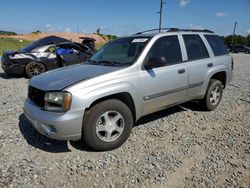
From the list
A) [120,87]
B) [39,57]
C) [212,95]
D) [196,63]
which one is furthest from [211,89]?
[39,57]

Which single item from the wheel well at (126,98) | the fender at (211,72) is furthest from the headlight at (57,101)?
the fender at (211,72)

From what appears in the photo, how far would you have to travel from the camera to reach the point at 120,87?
359 centimetres

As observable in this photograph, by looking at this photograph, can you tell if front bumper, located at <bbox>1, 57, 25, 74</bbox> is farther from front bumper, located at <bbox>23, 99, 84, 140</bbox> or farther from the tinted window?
the tinted window

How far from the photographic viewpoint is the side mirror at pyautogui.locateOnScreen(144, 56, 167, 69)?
3.82 m

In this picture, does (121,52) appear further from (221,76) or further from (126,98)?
(221,76)

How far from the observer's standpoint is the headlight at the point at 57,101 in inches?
126

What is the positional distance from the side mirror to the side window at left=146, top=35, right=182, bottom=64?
0.19 meters

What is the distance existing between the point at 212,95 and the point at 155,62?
7.44 ft

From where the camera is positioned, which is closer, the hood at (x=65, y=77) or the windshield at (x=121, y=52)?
the hood at (x=65, y=77)

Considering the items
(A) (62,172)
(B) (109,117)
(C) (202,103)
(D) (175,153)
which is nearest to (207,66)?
(C) (202,103)

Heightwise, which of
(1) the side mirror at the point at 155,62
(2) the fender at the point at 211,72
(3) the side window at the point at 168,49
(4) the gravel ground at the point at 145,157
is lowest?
(4) the gravel ground at the point at 145,157

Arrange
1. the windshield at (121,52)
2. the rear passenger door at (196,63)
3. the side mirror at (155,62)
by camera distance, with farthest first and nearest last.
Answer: the rear passenger door at (196,63) → the windshield at (121,52) → the side mirror at (155,62)

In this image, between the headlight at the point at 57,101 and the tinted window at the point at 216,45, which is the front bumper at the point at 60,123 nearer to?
the headlight at the point at 57,101

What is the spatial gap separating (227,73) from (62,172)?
14.2ft
